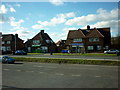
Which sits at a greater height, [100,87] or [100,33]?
[100,33]

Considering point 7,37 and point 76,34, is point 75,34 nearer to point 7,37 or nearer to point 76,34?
point 76,34

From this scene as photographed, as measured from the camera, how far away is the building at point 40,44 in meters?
59.2

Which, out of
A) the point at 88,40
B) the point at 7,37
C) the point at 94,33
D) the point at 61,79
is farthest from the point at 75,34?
the point at 61,79

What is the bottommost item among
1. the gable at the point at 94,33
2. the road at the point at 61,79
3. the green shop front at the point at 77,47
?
the road at the point at 61,79

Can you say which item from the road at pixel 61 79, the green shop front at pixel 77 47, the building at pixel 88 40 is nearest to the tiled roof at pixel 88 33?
the building at pixel 88 40

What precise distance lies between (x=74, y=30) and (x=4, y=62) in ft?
128

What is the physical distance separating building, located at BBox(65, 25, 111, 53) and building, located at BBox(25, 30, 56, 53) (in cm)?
872

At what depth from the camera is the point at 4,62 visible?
22.4 meters

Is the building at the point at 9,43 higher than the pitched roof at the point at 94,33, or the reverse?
the pitched roof at the point at 94,33

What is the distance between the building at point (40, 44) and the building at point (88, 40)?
8719 mm

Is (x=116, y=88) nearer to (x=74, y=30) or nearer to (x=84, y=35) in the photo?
(x=84, y=35)

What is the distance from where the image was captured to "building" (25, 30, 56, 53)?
59188 millimetres

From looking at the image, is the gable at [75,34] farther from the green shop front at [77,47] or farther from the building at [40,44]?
the building at [40,44]

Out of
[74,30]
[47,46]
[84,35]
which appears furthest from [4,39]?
[84,35]
